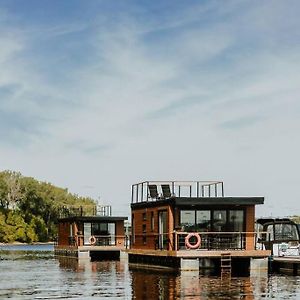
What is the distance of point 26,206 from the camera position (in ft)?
430

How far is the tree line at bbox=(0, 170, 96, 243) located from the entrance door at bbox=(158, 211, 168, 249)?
82019mm

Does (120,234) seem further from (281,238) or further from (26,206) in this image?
(26,206)

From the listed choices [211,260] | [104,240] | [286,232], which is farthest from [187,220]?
[104,240]

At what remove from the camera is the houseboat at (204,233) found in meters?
42.4

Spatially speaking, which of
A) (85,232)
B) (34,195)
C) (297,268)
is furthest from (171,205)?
(34,195)

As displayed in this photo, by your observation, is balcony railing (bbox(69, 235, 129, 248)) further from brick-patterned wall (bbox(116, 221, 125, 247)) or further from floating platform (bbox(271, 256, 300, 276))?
floating platform (bbox(271, 256, 300, 276))

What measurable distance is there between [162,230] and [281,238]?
36.8ft

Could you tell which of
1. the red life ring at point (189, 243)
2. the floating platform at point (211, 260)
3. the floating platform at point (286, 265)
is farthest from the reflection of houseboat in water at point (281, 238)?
the red life ring at point (189, 243)

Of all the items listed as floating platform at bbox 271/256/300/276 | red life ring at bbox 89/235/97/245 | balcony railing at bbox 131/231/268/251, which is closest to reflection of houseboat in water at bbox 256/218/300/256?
floating platform at bbox 271/256/300/276

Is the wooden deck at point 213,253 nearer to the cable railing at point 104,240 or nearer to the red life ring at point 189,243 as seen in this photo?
the red life ring at point 189,243

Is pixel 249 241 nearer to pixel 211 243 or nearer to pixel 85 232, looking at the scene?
pixel 211 243

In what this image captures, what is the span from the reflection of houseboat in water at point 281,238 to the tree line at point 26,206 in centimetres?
7662

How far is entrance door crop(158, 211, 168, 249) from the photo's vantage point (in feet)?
148

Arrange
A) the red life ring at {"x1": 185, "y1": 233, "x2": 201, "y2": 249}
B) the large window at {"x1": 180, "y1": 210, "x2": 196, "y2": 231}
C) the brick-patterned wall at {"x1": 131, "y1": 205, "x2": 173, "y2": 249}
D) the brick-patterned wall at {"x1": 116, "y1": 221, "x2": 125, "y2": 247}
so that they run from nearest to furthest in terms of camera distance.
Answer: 1. the red life ring at {"x1": 185, "y1": 233, "x2": 201, "y2": 249}
2. the brick-patterned wall at {"x1": 131, "y1": 205, "x2": 173, "y2": 249}
3. the large window at {"x1": 180, "y1": 210, "x2": 196, "y2": 231}
4. the brick-patterned wall at {"x1": 116, "y1": 221, "x2": 125, "y2": 247}
